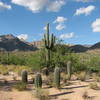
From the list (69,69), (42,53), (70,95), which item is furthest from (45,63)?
(70,95)

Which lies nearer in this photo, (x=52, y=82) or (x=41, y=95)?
(x=41, y=95)

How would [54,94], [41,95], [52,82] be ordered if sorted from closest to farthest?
[41,95], [54,94], [52,82]

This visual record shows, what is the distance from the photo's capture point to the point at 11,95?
15.1 m

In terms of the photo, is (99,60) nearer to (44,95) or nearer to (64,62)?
(64,62)

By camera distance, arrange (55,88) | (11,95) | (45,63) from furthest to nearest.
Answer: (45,63)
(55,88)
(11,95)

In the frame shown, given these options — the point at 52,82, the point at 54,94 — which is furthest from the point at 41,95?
the point at 52,82

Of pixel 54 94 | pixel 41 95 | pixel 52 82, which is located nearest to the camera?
pixel 41 95

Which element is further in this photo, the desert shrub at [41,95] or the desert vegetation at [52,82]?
the desert vegetation at [52,82]

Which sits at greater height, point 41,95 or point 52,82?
point 52,82

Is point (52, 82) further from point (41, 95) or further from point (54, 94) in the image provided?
point (41, 95)

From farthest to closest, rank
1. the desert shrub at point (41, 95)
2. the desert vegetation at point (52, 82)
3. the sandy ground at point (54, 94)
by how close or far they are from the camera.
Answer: the desert vegetation at point (52, 82)
the sandy ground at point (54, 94)
the desert shrub at point (41, 95)

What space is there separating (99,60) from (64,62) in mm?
7332

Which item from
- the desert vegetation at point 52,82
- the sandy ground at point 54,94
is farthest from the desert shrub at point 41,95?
the sandy ground at point 54,94

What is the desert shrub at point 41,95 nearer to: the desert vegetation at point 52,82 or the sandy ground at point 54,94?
the desert vegetation at point 52,82
